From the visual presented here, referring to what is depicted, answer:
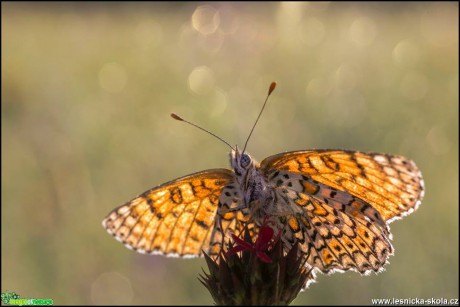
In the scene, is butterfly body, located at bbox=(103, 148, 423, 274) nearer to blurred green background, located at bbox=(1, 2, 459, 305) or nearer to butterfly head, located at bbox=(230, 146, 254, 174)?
butterfly head, located at bbox=(230, 146, 254, 174)

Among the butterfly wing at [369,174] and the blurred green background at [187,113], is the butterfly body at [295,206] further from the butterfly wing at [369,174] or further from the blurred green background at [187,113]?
the blurred green background at [187,113]

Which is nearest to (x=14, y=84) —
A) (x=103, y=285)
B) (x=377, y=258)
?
(x=103, y=285)

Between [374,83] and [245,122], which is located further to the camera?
[374,83]

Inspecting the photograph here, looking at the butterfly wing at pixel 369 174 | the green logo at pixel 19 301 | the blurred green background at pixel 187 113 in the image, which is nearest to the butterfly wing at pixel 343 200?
the butterfly wing at pixel 369 174

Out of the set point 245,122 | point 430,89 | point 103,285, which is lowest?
point 103,285

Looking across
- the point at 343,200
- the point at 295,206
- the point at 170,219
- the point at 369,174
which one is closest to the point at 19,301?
the point at 170,219

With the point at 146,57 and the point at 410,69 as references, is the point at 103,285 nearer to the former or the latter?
the point at 146,57

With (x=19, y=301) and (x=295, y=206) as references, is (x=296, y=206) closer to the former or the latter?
(x=295, y=206)

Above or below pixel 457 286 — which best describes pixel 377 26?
above
